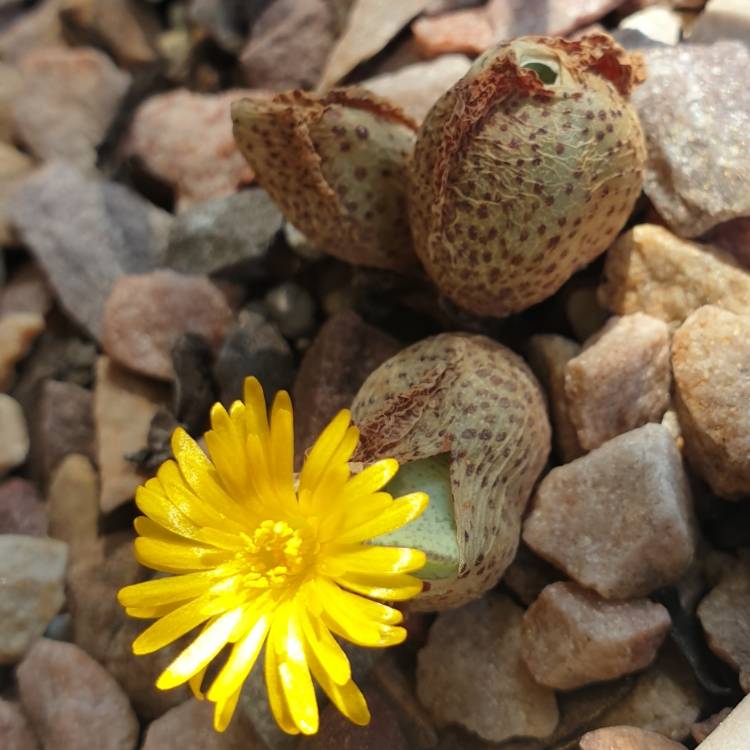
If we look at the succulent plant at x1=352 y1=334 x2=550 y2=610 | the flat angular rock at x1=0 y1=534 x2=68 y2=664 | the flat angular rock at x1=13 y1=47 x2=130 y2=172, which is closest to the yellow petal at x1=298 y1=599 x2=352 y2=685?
the succulent plant at x1=352 y1=334 x2=550 y2=610

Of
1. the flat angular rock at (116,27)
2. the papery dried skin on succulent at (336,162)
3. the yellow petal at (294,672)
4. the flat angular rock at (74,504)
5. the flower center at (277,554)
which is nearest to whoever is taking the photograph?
the yellow petal at (294,672)

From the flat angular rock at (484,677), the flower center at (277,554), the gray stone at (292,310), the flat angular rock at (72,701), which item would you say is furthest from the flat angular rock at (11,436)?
the flat angular rock at (484,677)

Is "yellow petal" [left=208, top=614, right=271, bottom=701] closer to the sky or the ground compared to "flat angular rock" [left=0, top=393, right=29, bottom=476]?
closer to the sky

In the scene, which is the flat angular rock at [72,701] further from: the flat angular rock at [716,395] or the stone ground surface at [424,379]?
the flat angular rock at [716,395]

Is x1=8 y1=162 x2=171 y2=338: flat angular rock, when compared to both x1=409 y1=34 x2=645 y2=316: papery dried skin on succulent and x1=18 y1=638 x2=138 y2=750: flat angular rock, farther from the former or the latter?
x1=409 y1=34 x2=645 y2=316: papery dried skin on succulent

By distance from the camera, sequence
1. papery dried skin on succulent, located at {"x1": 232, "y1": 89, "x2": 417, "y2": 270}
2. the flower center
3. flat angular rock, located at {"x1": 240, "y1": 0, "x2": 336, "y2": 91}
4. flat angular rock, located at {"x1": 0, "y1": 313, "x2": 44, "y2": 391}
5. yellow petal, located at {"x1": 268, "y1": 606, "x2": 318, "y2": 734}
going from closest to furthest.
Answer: yellow petal, located at {"x1": 268, "y1": 606, "x2": 318, "y2": 734} → the flower center → papery dried skin on succulent, located at {"x1": 232, "y1": 89, "x2": 417, "y2": 270} → flat angular rock, located at {"x1": 0, "y1": 313, "x2": 44, "y2": 391} → flat angular rock, located at {"x1": 240, "y1": 0, "x2": 336, "y2": 91}

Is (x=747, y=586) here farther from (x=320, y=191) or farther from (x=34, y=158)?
(x=34, y=158)
